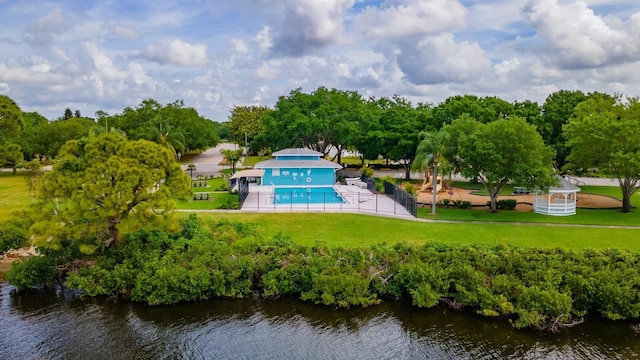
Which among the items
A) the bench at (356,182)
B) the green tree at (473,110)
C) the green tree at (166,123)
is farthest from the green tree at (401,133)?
the green tree at (166,123)

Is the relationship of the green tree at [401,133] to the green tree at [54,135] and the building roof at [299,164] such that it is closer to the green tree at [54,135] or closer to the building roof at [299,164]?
the building roof at [299,164]

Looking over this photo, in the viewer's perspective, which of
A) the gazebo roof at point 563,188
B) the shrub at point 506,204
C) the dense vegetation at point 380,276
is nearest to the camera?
the dense vegetation at point 380,276

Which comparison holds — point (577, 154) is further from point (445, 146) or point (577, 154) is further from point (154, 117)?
point (154, 117)

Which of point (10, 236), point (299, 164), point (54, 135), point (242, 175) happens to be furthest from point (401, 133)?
point (54, 135)

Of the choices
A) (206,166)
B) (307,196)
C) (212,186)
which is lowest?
(307,196)

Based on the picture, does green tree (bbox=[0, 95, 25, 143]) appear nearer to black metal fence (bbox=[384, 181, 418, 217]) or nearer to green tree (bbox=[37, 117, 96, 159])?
green tree (bbox=[37, 117, 96, 159])

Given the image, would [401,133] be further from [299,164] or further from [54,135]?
[54,135]
